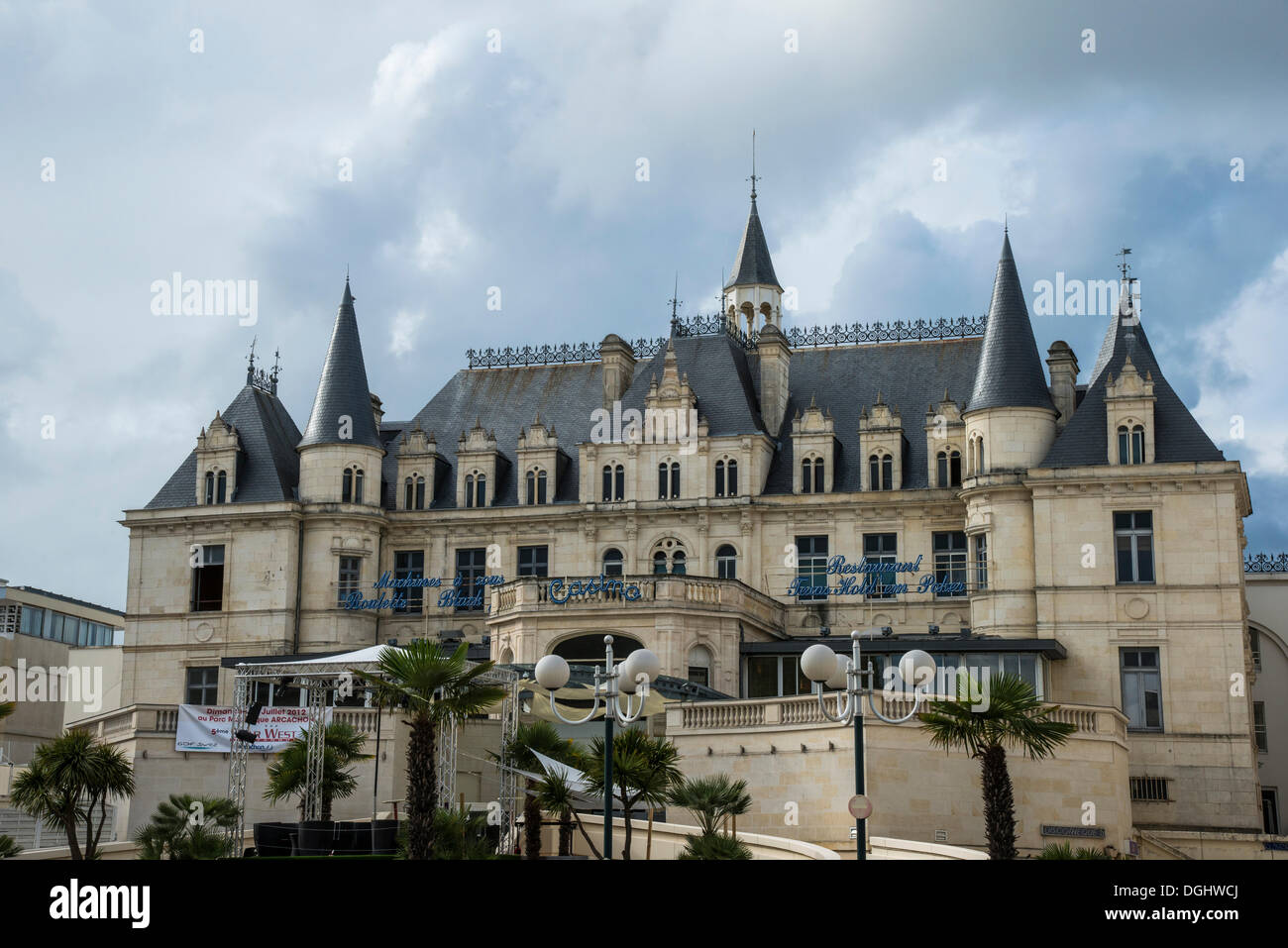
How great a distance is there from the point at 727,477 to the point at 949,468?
7390 millimetres

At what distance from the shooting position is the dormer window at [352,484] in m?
56.3

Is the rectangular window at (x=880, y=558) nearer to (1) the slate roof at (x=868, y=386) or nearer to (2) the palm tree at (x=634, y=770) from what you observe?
(1) the slate roof at (x=868, y=386)

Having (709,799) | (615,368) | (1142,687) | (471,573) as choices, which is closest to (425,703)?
(709,799)

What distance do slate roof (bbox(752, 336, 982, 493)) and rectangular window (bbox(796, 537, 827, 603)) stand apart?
2.00 metres

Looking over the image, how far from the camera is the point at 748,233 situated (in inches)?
A: 2499

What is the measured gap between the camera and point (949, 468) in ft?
172

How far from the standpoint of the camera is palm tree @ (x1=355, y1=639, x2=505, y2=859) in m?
25.2

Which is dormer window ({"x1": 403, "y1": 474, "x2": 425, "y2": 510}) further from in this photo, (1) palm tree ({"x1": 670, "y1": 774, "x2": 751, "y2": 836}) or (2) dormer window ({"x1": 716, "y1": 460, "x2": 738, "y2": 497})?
(1) palm tree ({"x1": 670, "y1": 774, "x2": 751, "y2": 836})

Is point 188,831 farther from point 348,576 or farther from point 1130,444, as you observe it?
point 1130,444
